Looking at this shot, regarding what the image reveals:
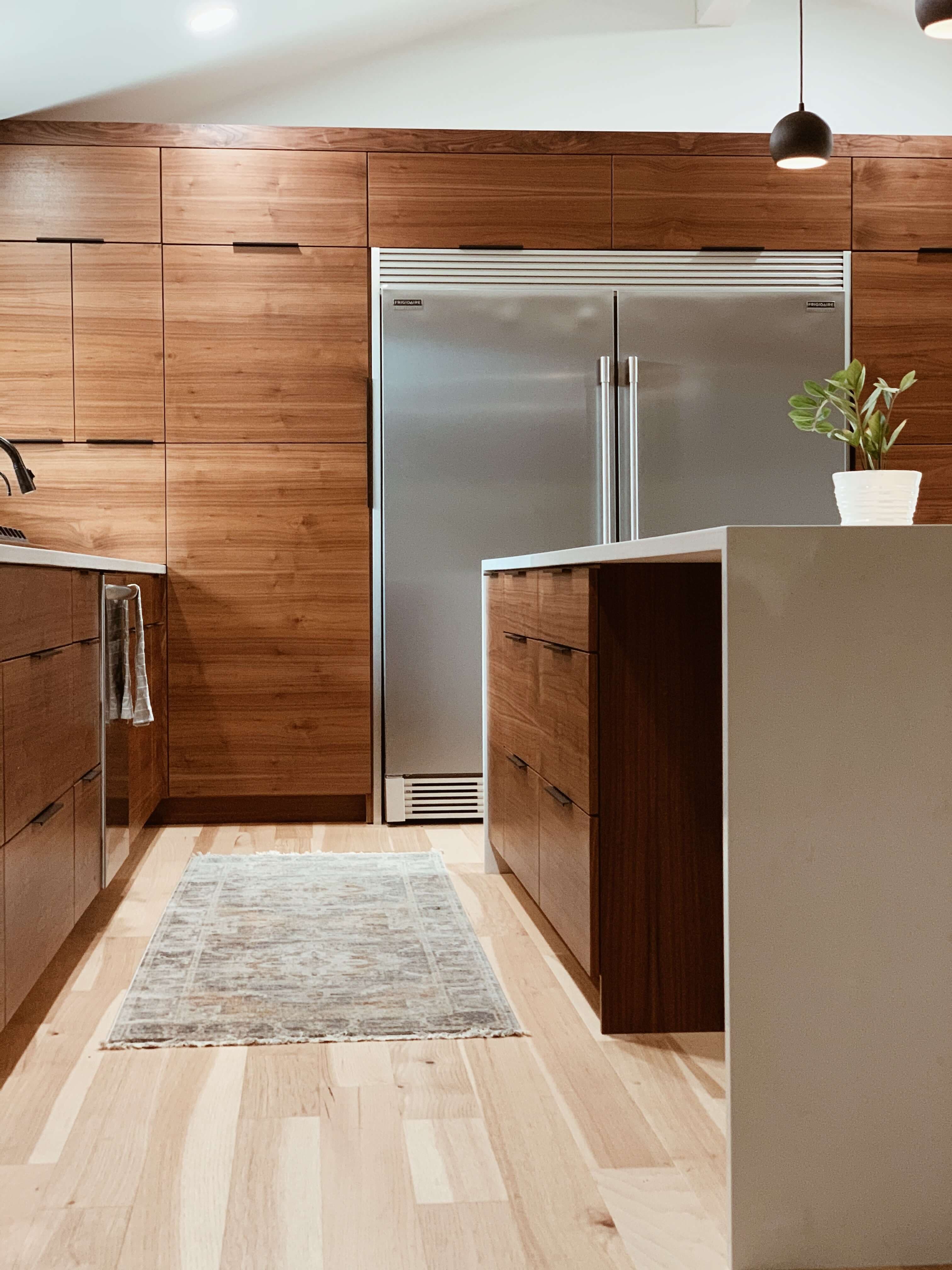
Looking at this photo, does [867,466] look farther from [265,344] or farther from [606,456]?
[265,344]

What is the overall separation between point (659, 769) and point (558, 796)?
0.32 meters

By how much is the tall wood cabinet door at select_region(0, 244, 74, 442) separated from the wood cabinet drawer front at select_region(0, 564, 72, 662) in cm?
165

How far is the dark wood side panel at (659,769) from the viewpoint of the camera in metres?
2.05

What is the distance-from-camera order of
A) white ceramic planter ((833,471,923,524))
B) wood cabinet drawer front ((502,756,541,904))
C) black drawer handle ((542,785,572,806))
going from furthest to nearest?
wood cabinet drawer front ((502,756,541,904)) → black drawer handle ((542,785,572,806)) → white ceramic planter ((833,471,923,524))

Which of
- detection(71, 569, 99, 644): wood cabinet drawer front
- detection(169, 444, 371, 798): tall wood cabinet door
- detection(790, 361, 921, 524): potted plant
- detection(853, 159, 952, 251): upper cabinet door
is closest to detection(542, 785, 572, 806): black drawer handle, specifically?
detection(790, 361, 921, 524): potted plant

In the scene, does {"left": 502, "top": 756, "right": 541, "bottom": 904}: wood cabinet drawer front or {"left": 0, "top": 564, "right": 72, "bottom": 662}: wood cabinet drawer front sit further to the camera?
{"left": 502, "top": 756, "right": 541, "bottom": 904}: wood cabinet drawer front

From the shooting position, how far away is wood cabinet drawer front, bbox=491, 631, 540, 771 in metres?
2.64

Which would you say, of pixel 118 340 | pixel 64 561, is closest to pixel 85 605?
pixel 64 561

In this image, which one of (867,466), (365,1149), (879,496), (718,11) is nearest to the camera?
(365,1149)

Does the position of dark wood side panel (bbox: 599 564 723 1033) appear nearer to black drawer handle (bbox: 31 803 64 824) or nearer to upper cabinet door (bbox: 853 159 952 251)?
black drawer handle (bbox: 31 803 64 824)

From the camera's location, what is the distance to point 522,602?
2.82 m

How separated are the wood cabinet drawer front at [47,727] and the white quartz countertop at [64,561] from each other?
16cm

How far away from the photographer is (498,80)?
14.6 ft

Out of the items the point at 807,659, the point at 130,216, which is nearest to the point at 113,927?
the point at 807,659
